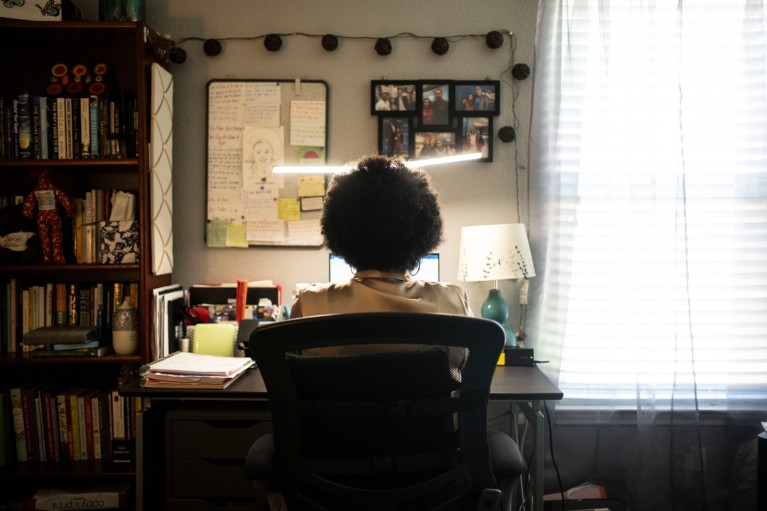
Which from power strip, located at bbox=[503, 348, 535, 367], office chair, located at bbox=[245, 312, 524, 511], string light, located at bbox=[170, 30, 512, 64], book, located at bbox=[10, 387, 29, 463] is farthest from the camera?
string light, located at bbox=[170, 30, 512, 64]

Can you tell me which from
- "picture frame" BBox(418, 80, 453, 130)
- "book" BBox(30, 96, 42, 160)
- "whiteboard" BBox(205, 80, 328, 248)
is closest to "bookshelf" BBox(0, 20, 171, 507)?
"book" BBox(30, 96, 42, 160)

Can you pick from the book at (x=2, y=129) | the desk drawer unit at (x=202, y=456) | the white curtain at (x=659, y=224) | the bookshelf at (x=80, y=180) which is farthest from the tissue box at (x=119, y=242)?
the white curtain at (x=659, y=224)

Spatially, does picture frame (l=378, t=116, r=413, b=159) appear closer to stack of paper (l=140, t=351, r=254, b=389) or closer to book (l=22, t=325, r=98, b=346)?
stack of paper (l=140, t=351, r=254, b=389)

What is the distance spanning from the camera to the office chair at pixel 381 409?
1128 mm

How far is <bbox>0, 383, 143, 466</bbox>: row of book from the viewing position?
7.96 feet

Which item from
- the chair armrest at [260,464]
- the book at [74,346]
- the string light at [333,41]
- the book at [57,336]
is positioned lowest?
the chair armrest at [260,464]

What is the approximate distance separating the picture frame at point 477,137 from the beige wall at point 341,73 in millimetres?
44

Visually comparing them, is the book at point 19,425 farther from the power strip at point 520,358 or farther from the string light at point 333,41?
the power strip at point 520,358

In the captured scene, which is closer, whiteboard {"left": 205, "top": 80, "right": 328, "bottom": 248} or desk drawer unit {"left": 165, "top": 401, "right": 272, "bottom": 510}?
desk drawer unit {"left": 165, "top": 401, "right": 272, "bottom": 510}

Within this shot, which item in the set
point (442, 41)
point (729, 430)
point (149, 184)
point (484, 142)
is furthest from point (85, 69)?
point (729, 430)

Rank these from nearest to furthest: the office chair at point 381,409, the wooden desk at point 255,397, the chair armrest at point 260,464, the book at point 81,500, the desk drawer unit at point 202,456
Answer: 1. the office chair at point 381,409
2. the chair armrest at point 260,464
3. the wooden desk at point 255,397
4. the desk drawer unit at point 202,456
5. the book at point 81,500

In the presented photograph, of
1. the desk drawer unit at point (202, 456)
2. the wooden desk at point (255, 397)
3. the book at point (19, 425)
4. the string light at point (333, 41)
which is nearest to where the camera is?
the wooden desk at point (255, 397)

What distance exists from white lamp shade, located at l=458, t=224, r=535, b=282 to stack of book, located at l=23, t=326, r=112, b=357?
57.2 inches

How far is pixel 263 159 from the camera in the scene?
2.63m
